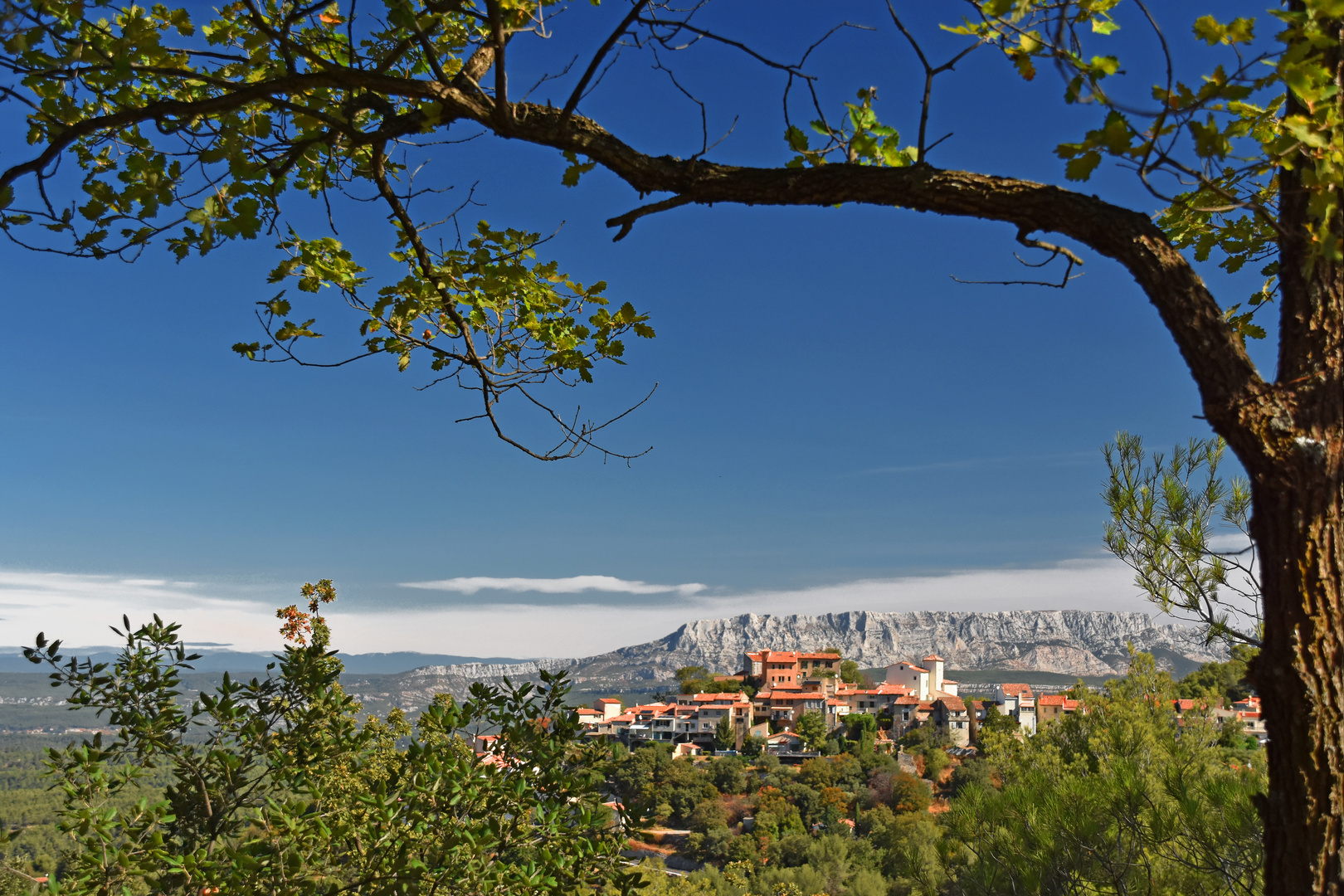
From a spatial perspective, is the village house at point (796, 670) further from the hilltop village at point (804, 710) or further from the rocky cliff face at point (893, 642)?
the rocky cliff face at point (893, 642)

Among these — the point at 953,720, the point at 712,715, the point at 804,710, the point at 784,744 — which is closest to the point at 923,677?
the point at 953,720

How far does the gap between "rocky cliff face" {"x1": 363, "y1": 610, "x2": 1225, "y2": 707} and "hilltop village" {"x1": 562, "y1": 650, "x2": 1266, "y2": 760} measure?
82.8 m

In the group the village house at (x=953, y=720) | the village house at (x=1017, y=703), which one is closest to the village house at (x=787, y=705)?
the village house at (x=953, y=720)

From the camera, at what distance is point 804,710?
1941 inches

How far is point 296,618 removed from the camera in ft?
17.0

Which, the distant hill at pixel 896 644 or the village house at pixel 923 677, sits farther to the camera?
the distant hill at pixel 896 644

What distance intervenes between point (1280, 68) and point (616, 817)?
2731 millimetres

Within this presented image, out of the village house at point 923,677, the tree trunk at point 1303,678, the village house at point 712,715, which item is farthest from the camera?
the village house at point 923,677

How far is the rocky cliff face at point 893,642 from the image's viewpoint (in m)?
145

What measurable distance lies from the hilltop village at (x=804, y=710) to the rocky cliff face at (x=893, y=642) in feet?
272

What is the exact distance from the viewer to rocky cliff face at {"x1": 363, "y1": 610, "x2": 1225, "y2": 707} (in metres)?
145

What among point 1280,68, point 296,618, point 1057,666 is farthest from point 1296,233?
point 1057,666

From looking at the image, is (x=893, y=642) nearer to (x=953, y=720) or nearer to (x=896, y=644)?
(x=896, y=644)

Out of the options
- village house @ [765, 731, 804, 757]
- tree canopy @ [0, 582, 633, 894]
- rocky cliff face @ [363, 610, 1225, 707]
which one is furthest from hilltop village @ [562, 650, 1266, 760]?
rocky cliff face @ [363, 610, 1225, 707]
